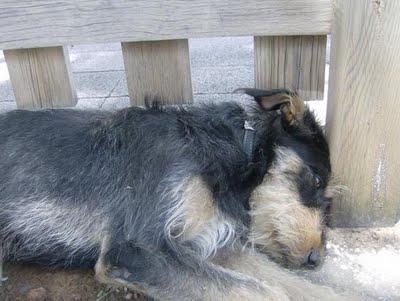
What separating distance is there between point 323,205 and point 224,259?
2.51ft

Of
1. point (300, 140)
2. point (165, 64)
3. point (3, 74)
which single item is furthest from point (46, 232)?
point (3, 74)

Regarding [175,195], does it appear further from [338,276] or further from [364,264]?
[364,264]

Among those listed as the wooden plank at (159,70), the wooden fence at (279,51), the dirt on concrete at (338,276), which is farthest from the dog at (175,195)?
the wooden plank at (159,70)

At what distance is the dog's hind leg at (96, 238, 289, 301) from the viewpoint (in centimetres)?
267

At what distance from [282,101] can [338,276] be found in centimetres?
Answer: 121

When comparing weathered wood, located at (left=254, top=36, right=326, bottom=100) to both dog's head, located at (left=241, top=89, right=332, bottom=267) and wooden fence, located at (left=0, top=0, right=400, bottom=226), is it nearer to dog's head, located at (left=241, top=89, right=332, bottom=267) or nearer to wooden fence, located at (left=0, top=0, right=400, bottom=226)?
wooden fence, located at (left=0, top=0, right=400, bottom=226)

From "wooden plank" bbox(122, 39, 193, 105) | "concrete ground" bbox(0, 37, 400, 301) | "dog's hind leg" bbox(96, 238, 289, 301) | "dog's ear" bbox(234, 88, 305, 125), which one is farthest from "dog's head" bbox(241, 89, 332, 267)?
"wooden plank" bbox(122, 39, 193, 105)

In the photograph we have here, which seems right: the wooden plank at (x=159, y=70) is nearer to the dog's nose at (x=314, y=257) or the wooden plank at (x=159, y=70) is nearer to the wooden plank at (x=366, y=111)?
the wooden plank at (x=366, y=111)

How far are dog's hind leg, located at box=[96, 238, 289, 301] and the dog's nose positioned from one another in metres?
0.37

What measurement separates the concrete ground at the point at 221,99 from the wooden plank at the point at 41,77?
1.41 ft

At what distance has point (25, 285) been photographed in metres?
3.07

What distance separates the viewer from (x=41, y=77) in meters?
3.58

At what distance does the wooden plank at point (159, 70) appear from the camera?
3.41 m

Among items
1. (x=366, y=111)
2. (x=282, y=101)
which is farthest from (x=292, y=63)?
(x=366, y=111)
